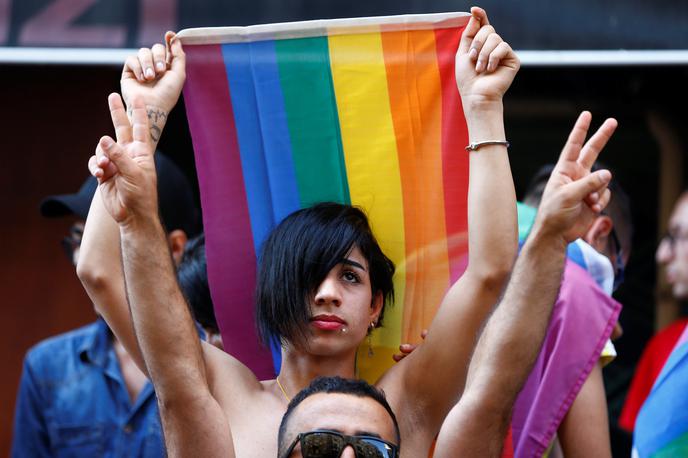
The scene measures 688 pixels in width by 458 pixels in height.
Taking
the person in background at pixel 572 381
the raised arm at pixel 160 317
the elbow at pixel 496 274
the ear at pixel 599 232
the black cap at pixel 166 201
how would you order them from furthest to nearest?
the black cap at pixel 166 201
the ear at pixel 599 232
the person in background at pixel 572 381
the elbow at pixel 496 274
the raised arm at pixel 160 317

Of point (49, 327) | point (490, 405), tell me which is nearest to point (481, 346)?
point (490, 405)

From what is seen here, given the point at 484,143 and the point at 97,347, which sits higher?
the point at 484,143

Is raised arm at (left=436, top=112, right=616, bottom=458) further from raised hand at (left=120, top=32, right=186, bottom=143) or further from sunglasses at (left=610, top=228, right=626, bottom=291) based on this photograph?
sunglasses at (left=610, top=228, right=626, bottom=291)

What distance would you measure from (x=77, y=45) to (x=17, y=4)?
240 mm

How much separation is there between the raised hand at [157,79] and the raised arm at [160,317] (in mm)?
299

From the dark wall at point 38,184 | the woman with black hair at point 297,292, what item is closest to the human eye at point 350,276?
the woman with black hair at point 297,292

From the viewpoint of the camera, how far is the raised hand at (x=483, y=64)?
2730mm

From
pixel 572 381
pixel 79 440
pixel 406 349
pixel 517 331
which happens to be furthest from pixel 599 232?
pixel 79 440

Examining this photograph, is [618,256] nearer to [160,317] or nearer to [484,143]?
[484,143]

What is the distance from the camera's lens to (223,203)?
10.0ft

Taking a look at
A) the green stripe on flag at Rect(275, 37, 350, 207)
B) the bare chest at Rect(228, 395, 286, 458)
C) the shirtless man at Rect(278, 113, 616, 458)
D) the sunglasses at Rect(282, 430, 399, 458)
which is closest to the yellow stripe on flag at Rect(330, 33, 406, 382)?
the green stripe on flag at Rect(275, 37, 350, 207)

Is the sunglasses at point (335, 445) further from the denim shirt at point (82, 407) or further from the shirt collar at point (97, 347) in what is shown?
the shirt collar at point (97, 347)

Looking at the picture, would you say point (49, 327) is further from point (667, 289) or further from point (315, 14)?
point (667, 289)

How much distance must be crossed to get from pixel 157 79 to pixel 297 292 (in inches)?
24.3
